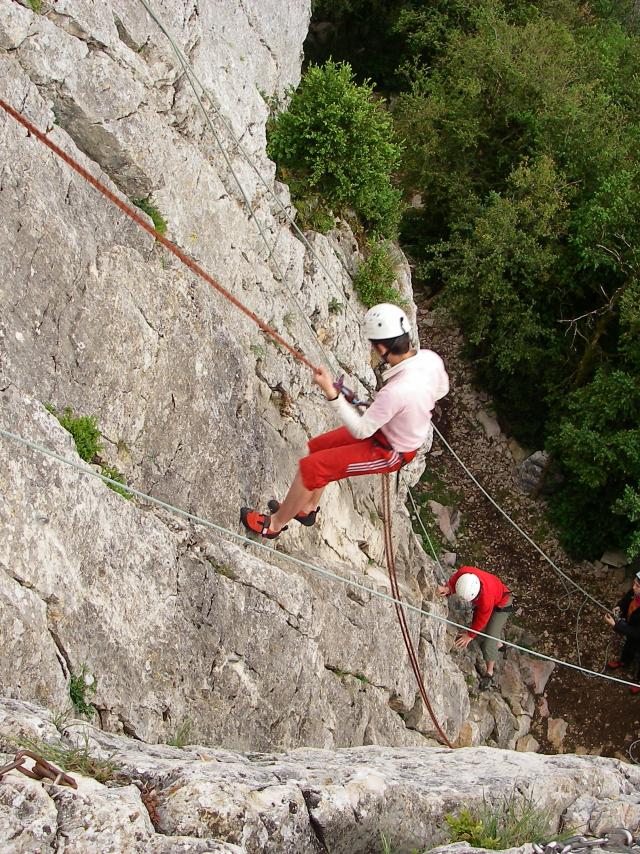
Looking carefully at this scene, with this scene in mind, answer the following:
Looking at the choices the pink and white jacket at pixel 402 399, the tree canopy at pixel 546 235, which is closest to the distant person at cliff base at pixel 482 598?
the tree canopy at pixel 546 235

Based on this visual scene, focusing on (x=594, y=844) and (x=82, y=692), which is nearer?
(x=594, y=844)

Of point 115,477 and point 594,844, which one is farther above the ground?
point 115,477

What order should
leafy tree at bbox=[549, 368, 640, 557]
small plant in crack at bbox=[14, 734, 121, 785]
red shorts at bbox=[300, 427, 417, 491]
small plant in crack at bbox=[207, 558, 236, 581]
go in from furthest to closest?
leafy tree at bbox=[549, 368, 640, 557] < small plant in crack at bbox=[207, 558, 236, 581] < red shorts at bbox=[300, 427, 417, 491] < small plant in crack at bbox=[14, 734, 121, 785]

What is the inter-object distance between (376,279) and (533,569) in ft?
22.4

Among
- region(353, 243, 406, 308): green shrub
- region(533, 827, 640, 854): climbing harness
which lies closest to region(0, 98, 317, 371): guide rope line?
region(533, 827, 640, 854): climbing harness

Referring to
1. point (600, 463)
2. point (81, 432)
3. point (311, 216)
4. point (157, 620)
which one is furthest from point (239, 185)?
point (600, 463)

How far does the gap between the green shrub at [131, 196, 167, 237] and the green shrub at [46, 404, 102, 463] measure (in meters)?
2.49

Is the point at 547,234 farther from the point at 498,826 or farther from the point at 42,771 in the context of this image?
the point at 42,771

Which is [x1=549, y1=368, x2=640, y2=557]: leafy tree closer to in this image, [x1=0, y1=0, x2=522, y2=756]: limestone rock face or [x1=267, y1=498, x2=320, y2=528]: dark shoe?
[x1=0, y1=0, x2=522, y2=756]: limestone rock face

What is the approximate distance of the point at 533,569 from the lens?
14680 millimetres

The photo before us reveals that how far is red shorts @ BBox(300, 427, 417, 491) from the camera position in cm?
645

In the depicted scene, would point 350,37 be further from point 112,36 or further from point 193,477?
point 193,477

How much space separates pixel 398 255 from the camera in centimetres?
1305

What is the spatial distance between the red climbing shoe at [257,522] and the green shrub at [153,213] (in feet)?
9.91
